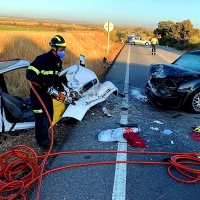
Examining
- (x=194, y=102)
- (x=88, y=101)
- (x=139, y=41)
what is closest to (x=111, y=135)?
(x=88, y=101)

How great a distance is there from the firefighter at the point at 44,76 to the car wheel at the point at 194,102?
10.6 ft

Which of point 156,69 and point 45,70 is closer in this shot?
point 45,70

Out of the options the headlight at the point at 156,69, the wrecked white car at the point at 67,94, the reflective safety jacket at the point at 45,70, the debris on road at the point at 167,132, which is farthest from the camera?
the headlight at the point at 156,69

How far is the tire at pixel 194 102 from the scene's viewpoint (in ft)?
19.7

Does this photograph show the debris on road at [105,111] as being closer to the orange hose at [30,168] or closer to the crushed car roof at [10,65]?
the orange hose at [30,168]

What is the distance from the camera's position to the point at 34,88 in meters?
4.16

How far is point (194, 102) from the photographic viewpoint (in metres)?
6.14

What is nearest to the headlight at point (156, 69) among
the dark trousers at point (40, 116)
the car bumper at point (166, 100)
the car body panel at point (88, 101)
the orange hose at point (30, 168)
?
the car bumper at point (166, 100)

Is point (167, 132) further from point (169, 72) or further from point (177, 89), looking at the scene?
point (169, 72)

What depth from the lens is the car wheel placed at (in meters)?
6.00

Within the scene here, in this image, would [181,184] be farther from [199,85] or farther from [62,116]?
[199,85]

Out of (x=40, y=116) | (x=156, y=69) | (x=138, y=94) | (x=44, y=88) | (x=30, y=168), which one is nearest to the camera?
(x=30, y=168)

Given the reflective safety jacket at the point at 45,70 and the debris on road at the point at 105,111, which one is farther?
the debris on road at the point at 105,111

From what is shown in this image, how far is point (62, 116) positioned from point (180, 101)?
268cm
